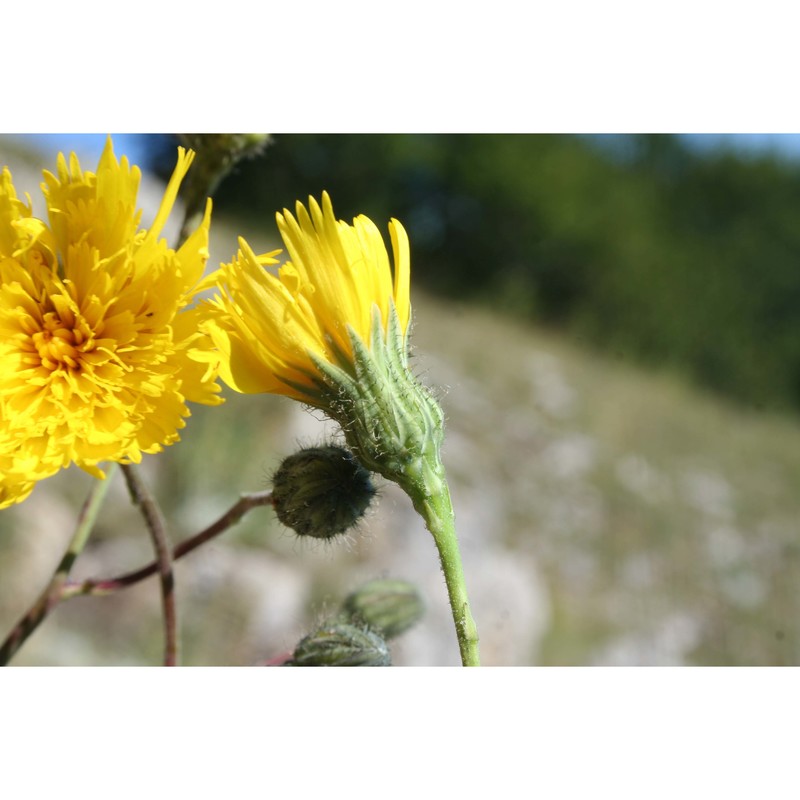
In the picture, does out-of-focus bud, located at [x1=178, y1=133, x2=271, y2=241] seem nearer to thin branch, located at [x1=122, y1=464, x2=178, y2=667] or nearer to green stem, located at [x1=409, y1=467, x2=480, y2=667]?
thin branch, located at [x1=122, y1=464, x2=178, y2=667]

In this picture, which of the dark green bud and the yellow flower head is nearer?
the yellow flower head

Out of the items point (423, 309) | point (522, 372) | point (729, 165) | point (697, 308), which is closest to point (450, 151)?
point (522, 372)

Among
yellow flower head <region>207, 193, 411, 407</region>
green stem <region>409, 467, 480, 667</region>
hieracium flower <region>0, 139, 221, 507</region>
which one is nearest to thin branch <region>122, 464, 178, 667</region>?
hieracium flower <region>0, 139, 221, 507</region>

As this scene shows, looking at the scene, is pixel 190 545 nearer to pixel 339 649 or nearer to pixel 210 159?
pixel 339 649

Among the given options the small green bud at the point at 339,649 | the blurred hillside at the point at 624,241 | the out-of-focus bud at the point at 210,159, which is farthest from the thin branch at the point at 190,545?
the blurred hillside at the point at 624,241

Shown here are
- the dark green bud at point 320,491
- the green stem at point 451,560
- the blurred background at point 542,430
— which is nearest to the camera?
the green stem at point 451,560

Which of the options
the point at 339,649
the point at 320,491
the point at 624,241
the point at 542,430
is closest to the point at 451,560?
the point at 320,491

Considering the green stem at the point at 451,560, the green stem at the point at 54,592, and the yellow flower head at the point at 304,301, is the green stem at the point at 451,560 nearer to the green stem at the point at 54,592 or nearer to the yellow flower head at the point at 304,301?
the yellow flower head at the point at 304,301
